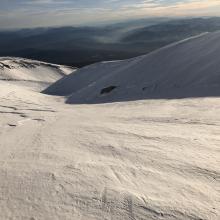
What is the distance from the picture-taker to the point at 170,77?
23641mm

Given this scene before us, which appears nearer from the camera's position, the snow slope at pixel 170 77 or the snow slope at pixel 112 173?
the snow slope at pixel 112 173

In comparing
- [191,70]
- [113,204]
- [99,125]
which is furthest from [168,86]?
[113,204]

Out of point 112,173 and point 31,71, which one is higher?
point 112,173

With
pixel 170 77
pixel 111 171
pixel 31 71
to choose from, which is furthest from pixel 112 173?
pixel 31 71

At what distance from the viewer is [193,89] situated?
19.3m

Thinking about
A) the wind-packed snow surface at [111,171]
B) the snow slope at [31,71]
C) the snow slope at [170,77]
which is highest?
the wind-packed snow surface at [111,171]

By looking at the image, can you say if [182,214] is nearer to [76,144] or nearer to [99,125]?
[76,144]

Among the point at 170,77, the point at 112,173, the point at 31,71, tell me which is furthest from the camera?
the point at 31,71

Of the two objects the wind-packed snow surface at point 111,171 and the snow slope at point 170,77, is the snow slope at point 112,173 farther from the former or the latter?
the snow slope at point 170,77

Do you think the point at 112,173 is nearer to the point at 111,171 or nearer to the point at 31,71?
the point at 111,171

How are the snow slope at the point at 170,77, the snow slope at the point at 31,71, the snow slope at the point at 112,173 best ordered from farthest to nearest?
the snow slope at the point at 31,71
the snow slope at the point at 170,77
the snow slope at the point at 112,173

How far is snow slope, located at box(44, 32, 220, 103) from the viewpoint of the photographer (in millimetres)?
19927

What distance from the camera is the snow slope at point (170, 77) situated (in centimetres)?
1993

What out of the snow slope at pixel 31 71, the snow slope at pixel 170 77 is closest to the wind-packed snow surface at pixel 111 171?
the snow slope at pixel 170 77
